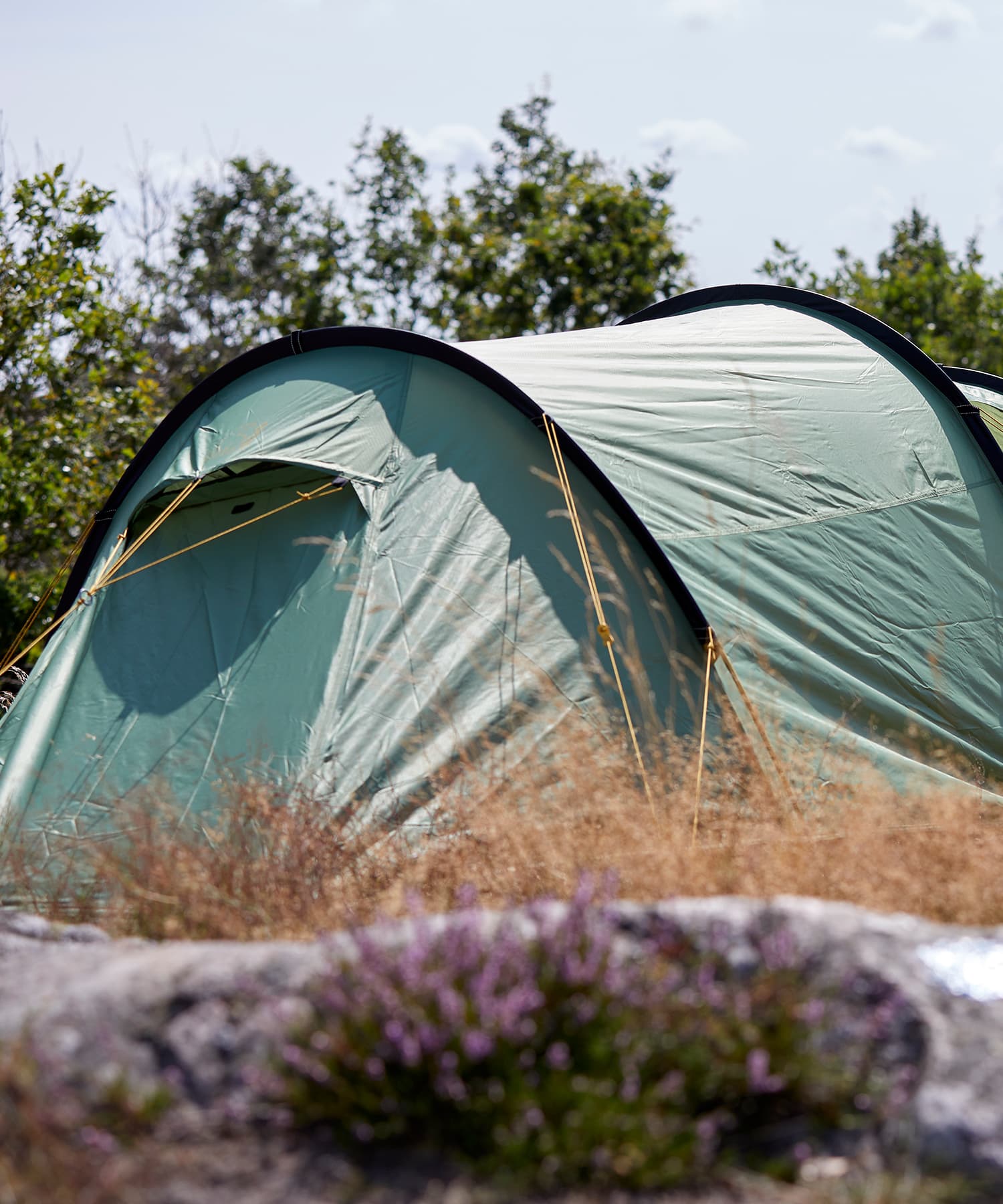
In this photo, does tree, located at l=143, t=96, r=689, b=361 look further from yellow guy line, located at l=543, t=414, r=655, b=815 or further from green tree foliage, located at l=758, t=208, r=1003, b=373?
yellow guy line, located at l=543, t=414, r=655, b=815

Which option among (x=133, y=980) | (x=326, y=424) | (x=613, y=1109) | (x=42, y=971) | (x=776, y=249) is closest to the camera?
(x=613, y=1109)

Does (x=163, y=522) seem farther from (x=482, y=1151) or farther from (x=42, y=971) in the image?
(x=482, y=1151)

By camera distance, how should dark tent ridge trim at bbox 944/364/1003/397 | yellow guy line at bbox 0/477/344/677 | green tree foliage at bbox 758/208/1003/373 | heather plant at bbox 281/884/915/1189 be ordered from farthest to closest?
green tree foliage at bbox 758/208/1003/373
dark tent ridge trim at bbox 944/364/1003/397
yellow guy line at bbox 0/477/344/677
heather plant at bbox 281/884/915/1189

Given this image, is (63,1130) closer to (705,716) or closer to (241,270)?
(705,716)

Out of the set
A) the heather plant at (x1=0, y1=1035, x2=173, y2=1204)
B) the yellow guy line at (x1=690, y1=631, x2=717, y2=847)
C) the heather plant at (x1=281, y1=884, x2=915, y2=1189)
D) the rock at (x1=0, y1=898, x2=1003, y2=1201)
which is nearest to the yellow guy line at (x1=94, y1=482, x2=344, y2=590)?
the yellow guy line at (x1=690, y1=631, x2=717, y2=847)

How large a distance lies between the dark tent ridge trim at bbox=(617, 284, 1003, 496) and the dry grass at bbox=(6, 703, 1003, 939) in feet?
7.61

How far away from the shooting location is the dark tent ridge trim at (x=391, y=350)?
442cm

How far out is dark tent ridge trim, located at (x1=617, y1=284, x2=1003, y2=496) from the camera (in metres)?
5.75

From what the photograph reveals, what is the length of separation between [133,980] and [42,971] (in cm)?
39

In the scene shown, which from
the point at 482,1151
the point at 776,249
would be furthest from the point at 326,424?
the point at 776,249

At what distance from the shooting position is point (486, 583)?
4496 millimetres

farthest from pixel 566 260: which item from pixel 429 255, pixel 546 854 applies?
pixel 546 854

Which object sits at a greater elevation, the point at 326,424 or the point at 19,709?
the point at 326,424

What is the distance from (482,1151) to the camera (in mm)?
2143
